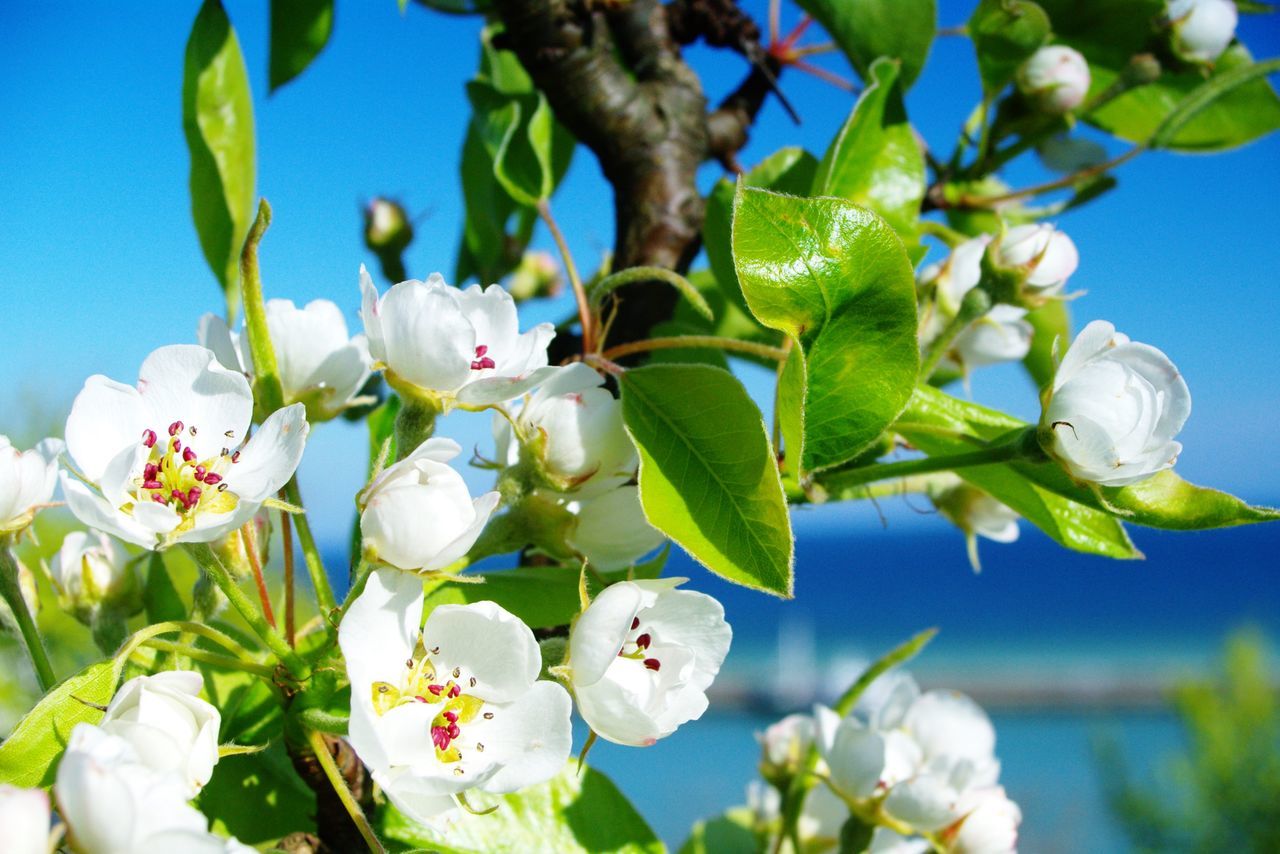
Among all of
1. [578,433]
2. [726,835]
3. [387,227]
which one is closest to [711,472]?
[578,433]

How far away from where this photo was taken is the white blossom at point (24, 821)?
0.38 metres

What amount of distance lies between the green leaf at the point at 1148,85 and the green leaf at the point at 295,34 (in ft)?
2.15

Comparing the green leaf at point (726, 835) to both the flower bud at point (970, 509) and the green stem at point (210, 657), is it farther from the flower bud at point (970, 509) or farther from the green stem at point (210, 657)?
the green stem at point (210, 657)

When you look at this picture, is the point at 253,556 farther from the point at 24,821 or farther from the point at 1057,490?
the point at 1057,490

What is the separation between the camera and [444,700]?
1.68ft

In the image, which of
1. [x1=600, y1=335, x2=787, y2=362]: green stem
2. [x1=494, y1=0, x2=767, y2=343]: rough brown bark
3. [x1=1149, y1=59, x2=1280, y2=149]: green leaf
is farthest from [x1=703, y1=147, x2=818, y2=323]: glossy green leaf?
[x1=1149, y1=59, x2=1280, y2=149]: green leaf

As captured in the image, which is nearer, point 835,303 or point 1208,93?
point 835,303

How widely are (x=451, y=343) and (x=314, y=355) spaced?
152mm

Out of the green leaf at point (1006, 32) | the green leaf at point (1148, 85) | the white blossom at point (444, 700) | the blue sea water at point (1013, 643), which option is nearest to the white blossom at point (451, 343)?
the white blossom at point (444, 700)

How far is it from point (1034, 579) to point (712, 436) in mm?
43405

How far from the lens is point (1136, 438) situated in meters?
0.55

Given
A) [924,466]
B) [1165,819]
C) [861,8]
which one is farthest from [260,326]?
[1165,819]

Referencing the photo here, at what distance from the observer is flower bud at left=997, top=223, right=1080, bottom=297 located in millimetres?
742

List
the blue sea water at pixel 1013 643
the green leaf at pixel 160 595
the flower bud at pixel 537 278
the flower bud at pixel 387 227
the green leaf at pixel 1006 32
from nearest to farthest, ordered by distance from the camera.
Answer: the green leaf at pixel 160 595 < the green leaf at pixel 1006 32 < the flower bud at pixel 387 227 < the flower bud at pixel 537 278 < the blue sea water at pixel 1013 643
